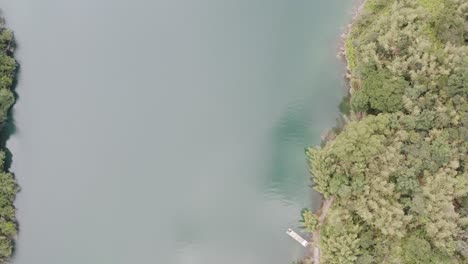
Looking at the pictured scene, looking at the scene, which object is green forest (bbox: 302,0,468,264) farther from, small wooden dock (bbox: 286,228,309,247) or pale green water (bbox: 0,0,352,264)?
pale green water (bbox: 0,0,352,264)

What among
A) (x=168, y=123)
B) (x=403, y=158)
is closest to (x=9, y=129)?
(x=168, y=123)

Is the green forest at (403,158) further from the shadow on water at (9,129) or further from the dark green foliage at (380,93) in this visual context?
the shadow on water at (9,129)

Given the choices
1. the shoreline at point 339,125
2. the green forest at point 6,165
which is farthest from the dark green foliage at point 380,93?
the green forest at point 6,165

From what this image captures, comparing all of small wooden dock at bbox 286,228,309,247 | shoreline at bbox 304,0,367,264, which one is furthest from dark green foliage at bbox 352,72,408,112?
small wooden dock at bbox 286,228,309,247

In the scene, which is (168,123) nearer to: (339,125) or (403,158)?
(339,125)

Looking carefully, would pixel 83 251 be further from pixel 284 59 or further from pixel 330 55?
pixel 330 55

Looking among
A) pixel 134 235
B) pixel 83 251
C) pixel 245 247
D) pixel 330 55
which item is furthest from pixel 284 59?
pixel 83 251
